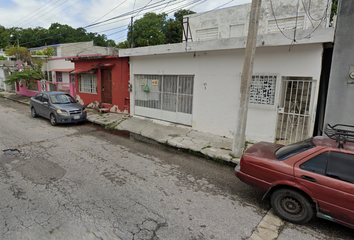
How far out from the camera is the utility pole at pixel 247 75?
5.63 m

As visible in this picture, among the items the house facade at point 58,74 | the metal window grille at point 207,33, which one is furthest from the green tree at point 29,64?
the metal window grille at point 207,33

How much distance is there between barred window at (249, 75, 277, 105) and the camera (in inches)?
278

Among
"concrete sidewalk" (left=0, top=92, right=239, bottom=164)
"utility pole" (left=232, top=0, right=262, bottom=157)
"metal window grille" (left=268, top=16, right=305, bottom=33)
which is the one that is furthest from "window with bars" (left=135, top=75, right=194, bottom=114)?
"metal window grille" (left=268, top=16, right=305, bottom=33)

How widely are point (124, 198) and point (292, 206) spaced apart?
9.84 ft

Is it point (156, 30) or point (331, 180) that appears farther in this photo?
point (156, 30)

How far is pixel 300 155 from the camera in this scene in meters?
3.55

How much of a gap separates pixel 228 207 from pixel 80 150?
496cm

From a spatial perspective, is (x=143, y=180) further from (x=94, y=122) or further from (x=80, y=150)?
(x=94, y=122)

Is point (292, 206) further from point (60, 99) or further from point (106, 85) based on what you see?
point (106, 85)

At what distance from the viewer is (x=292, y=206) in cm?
354

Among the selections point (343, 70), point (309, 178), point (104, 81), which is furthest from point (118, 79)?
point (309, 178)

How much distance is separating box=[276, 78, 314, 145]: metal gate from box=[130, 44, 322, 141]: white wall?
282 millimetres

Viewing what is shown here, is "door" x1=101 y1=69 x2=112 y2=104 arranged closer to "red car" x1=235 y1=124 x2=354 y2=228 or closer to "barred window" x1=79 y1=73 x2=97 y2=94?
"barred window" x1=79 y1=73 x2=97 y2=94

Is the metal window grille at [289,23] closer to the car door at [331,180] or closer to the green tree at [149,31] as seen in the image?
the car door at [331,180]
